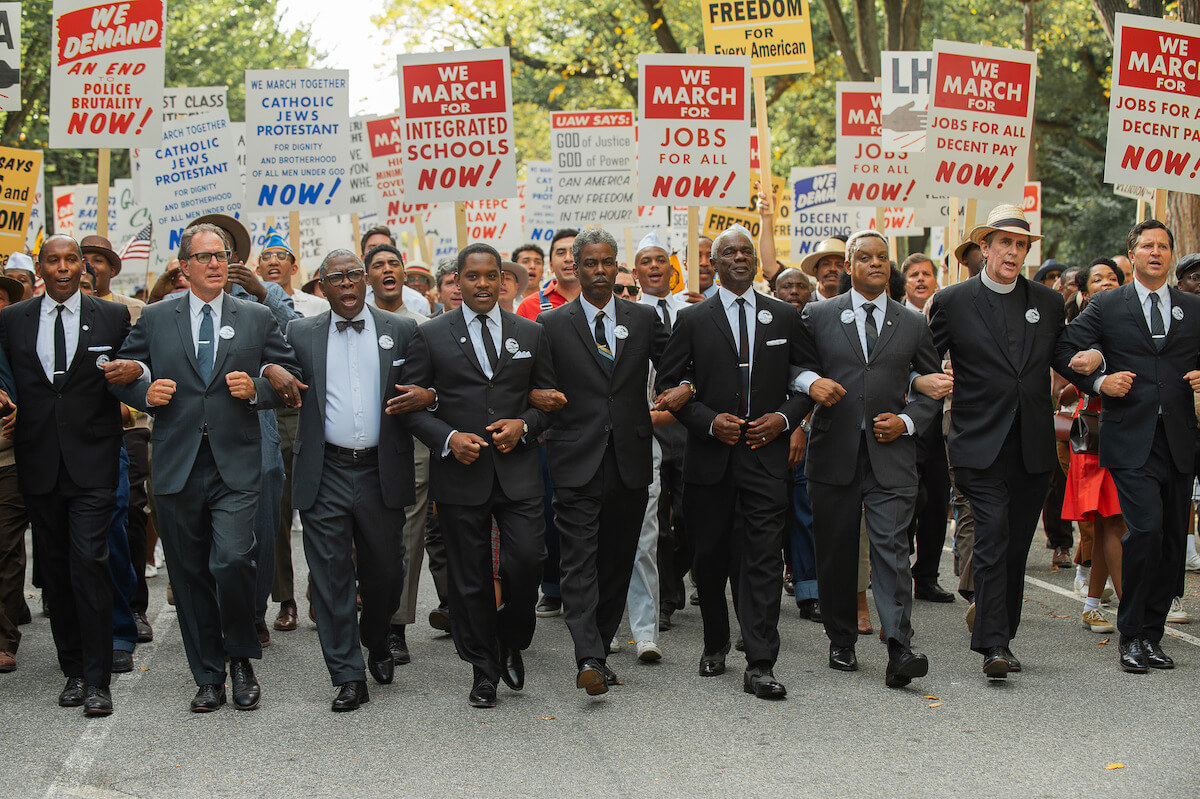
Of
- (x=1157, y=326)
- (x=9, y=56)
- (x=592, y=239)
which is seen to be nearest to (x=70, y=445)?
(x=592, y=239)

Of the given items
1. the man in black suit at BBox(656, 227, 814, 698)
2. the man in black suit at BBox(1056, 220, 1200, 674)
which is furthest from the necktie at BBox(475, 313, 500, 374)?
the man in black suit at BBox(1056, 220, 1200, 674)

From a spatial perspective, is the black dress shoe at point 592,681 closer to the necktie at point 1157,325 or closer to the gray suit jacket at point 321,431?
the gray suit jacket at point 321,431

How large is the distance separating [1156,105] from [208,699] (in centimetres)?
758

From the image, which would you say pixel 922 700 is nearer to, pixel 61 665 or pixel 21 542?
pixel 61 665

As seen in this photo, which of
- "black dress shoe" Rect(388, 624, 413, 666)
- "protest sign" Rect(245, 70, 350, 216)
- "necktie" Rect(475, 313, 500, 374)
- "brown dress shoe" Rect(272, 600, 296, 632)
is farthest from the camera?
"protest sign" Rect(245, 70, 350, 216)

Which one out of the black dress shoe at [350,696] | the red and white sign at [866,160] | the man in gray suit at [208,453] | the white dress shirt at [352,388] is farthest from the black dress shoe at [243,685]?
the red and white sign at [866,160]

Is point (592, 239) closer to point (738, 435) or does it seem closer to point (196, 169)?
point (738, 435)

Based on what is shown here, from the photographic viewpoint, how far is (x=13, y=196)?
493 inches

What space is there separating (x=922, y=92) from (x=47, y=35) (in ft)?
67.4

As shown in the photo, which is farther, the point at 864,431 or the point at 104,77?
the point at 104,77

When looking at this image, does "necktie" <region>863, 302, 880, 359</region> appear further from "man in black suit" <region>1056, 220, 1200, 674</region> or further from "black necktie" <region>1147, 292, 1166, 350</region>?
"black necktie" <region>1147, 292, 1166, 350</region>

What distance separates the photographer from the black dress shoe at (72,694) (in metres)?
6.99

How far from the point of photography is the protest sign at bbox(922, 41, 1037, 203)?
11055mm

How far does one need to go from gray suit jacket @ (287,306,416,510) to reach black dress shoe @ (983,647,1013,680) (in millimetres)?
3121
